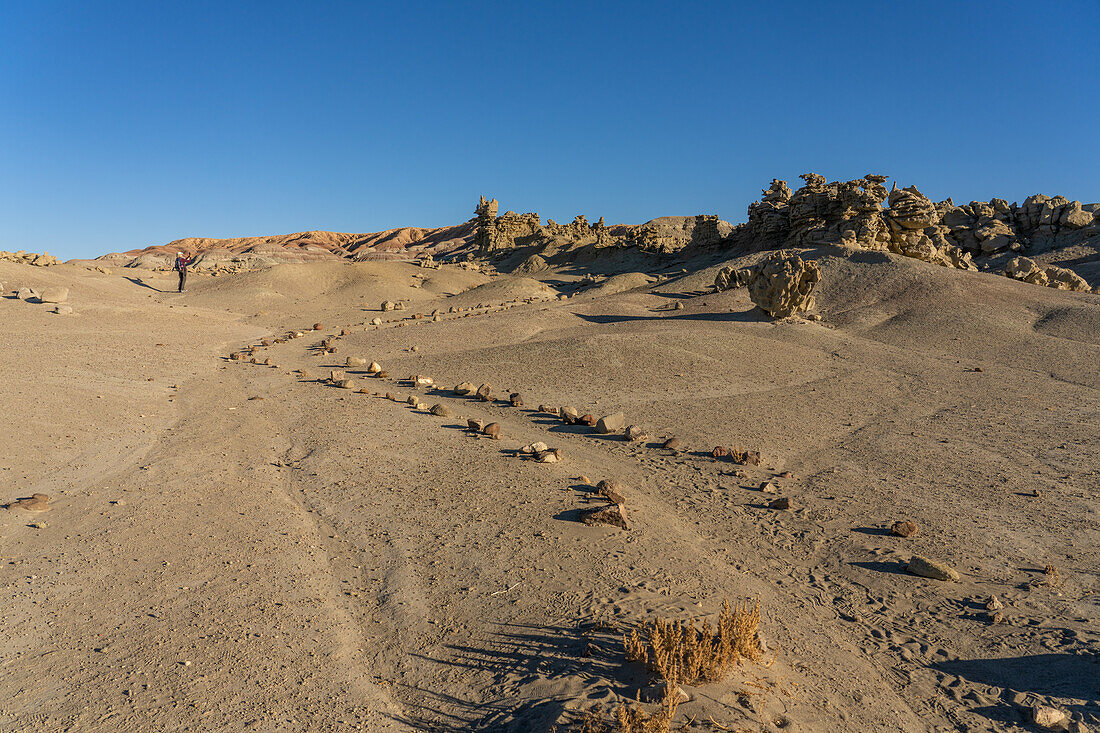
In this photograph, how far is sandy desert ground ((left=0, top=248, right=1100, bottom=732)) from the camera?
397 cm

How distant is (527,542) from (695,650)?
2.56 meters

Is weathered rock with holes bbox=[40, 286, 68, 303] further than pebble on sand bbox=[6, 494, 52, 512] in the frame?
Yes

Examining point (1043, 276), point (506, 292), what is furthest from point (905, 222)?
point (506, 292)

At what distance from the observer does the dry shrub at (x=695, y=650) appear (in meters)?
3.73

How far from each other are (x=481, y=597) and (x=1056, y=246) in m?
46.9

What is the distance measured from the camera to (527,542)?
6.08m

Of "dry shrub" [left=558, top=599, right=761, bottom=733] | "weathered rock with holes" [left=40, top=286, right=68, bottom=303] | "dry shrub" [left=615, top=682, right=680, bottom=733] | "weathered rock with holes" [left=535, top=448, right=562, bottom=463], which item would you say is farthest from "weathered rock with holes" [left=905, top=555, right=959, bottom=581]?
"weathered rock with holes" [left=40, top=286, right=68, bottom=303]

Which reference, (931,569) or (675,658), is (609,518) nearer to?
(675,658)

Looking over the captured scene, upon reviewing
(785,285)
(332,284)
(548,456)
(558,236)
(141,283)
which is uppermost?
(558,236)

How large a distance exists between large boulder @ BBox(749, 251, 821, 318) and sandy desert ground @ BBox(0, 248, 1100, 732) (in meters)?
4.75

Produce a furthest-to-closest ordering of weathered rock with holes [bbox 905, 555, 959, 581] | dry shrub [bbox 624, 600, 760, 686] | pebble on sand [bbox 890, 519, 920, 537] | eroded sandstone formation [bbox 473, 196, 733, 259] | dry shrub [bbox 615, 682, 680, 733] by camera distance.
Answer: eroded sandstone formation [bbox 473, 196, 733, 259], pebble on sand [bbox 890, 519, 920, 537], weathered rock with holes [bbox 905, 555, 959, 581], dry shrub [bbox 624, 600, 760, 686], dry shrub [bbox 615, 682, 680, 733]

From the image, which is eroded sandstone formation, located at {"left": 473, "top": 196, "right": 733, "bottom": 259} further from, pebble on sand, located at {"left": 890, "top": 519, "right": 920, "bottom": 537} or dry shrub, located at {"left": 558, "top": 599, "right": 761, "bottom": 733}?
dry shrub, located at {"left": 558, "top": 599, "right": 761, "bottom": 733}

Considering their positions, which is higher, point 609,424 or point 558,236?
point 558,236

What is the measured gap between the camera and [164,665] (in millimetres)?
4145
